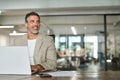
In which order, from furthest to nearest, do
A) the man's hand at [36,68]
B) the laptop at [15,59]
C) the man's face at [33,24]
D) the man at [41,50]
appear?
the man's face at [33,24], the man at [41,50], the man's hand at [36,68], the laptop at [15,59]

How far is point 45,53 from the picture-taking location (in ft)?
8.83

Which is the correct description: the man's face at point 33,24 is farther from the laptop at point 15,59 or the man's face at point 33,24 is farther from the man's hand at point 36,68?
the laptop at point 15,59

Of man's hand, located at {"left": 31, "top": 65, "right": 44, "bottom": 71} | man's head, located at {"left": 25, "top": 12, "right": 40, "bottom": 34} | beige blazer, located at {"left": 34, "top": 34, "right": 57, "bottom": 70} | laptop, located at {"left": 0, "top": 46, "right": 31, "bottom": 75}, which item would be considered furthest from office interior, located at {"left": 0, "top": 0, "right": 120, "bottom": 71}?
laptop, located at {"left": 0, "top": 46, "right": 31, "bottom": 75}

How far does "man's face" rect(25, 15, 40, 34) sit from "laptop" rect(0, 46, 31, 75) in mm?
697

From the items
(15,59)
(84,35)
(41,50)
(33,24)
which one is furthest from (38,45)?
(84,35)

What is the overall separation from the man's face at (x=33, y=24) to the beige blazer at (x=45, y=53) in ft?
0.43

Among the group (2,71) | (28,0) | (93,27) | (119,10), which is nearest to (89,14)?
(93,27)

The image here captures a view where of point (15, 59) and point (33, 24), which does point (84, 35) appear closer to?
point (33, 24)

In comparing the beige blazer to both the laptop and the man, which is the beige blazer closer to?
the man

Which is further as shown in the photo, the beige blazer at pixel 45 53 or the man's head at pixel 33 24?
the man's head at pixel 33 24

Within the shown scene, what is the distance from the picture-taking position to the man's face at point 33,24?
2.81 meters

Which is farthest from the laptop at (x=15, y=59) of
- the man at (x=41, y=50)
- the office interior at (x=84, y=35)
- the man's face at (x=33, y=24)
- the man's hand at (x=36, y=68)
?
the office interior at (x=84, y=35)

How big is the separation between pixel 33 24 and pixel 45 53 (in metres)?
0.37

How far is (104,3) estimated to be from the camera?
273 inches
